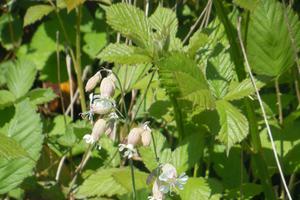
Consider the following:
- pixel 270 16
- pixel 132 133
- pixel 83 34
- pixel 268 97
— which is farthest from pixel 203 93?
pixel 83 34

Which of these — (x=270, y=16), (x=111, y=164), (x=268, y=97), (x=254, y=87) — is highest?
(x=270, y=16)

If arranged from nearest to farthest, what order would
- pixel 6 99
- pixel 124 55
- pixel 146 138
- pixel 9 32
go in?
pixel 146 138 < pixel 124 55 < pixel 6 99 < pixel 9 32

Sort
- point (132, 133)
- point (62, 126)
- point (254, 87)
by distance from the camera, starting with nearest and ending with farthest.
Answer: point (132, 133) < point (254, 87) < point (62, 126)

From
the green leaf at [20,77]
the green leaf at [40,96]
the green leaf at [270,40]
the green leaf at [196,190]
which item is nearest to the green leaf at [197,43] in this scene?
the green leaf at [270,40]

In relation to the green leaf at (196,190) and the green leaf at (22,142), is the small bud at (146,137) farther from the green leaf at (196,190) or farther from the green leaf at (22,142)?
the green leaf at (22,142)

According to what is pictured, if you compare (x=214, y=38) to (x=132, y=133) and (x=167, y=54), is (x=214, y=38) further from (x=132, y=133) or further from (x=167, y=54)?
(x=132, y=133)

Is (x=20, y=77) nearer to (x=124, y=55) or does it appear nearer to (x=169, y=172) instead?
(x=124, y=55)

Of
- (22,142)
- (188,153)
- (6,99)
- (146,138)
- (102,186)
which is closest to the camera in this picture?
(146,138)

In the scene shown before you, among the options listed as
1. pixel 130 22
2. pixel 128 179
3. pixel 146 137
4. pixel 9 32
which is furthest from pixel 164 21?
pixel 9 32
